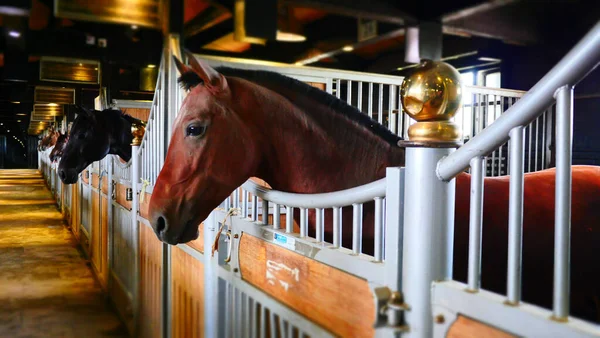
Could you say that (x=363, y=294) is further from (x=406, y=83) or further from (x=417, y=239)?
(x=406, y=83)

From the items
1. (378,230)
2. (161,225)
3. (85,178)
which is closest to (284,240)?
(378,230)

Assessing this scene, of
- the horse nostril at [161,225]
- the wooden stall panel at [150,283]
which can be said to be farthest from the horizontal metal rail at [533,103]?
the wooden stall panel at [150,283]

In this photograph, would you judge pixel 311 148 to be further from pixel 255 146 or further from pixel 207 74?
pixel 207 74

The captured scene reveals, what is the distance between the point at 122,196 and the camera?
3725 millimetres

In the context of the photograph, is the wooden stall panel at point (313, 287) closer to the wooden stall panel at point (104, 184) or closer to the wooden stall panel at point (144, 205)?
the wooden stall panel at point (144, 205)

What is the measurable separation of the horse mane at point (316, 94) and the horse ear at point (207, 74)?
0.57 ft

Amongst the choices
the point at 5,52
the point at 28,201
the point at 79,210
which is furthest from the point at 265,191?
the point at 28,201

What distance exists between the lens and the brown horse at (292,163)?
1.35 meters

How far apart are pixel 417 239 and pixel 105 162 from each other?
460cm

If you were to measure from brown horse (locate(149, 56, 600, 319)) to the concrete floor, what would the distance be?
2.52 metres

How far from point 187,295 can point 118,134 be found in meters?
2.68

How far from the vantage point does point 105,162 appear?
15.6ft

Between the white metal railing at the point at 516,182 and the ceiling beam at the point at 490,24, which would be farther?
the ceiling beam at the point at 490,24

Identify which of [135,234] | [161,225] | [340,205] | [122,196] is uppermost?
[340,205]
